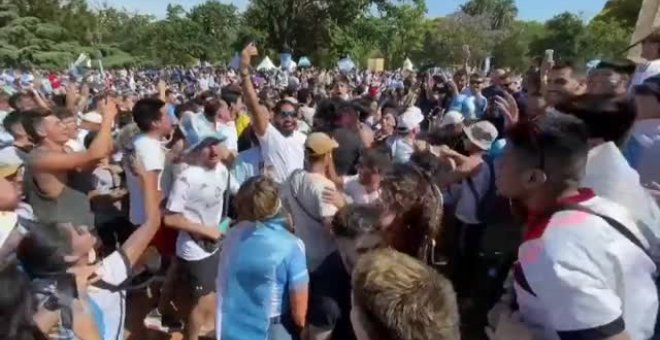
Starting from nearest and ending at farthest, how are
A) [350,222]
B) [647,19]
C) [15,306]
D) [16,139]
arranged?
[15,306], [350,222], [16,139], [647,19]

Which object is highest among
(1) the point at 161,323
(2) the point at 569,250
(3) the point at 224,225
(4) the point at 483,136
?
(2) the point at 569,250

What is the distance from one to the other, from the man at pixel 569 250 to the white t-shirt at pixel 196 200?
10.6 feet

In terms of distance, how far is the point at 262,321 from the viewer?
3.87m

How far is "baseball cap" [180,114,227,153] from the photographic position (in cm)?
536

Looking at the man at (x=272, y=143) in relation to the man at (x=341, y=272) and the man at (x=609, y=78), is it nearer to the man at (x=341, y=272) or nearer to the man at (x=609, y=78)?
the man at (x=341, y=272)

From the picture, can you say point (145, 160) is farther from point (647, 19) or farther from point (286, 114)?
point (647, 19)

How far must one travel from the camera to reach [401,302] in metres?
1.95

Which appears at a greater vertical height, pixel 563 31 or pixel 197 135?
pixel 197 135

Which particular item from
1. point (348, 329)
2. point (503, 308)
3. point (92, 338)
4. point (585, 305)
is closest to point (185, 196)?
point (348, 329)

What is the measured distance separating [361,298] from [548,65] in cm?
433

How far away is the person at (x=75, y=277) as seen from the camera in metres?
2.64

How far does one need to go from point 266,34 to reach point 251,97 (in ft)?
151

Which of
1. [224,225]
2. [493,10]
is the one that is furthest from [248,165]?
[493,10]

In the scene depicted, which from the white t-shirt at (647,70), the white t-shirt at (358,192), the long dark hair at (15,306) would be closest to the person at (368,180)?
the white t-shirt at (358,192)
